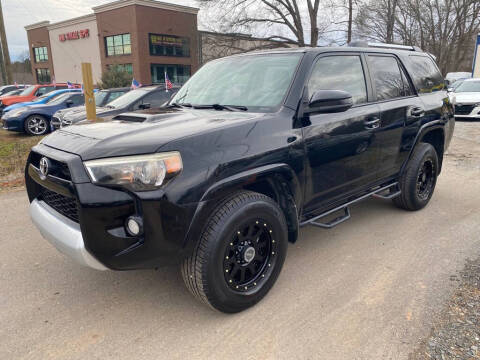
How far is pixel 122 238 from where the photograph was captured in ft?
7.39

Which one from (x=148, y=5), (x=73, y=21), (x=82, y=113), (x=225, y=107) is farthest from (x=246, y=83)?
(x=73, y=21)

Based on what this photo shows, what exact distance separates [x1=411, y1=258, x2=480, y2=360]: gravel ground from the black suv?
112 cm

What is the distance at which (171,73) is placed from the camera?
123ft

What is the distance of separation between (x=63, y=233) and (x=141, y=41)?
35328 mm

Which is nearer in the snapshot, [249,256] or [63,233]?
[63,233]

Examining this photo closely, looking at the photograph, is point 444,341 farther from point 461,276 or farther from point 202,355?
point 202,355

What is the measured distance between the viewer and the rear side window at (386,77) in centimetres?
389

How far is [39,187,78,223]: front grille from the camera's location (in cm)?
246

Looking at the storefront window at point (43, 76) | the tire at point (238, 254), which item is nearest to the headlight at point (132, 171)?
the tire at point (238, 254)

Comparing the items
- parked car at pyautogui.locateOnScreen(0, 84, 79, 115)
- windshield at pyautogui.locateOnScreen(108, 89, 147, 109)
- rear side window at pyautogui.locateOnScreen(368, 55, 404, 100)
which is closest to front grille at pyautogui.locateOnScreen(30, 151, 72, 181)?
rear side window at pyautogui.locateOnScreen(368, 55, 404, 100)

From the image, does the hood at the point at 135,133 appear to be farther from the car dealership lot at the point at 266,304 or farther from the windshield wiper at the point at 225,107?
the car dealership lot at the point at 266,304

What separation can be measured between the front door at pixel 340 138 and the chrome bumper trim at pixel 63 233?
1.73 metres

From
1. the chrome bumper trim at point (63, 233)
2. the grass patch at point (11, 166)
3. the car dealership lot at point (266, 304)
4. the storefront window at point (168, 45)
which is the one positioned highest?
the storefront window at point (168, 45)

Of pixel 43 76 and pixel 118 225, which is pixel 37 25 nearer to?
pixel 43 76
